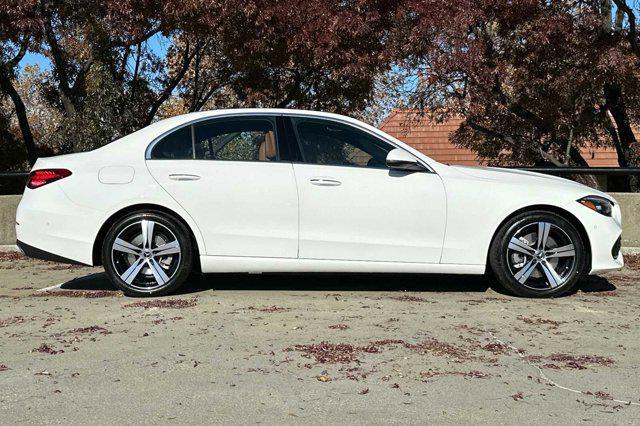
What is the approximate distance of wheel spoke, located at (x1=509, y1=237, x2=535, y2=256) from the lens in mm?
6953

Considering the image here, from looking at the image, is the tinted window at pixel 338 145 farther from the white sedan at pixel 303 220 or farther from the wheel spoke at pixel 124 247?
the wheel spoke at pixel 124 247

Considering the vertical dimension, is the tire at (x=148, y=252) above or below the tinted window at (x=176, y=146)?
below

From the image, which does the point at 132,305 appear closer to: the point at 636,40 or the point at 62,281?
the point at 62,281

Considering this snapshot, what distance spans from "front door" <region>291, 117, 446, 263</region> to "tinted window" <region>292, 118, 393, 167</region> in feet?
0.44

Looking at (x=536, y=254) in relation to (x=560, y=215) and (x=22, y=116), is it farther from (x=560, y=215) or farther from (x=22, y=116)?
(x=22, y=116)

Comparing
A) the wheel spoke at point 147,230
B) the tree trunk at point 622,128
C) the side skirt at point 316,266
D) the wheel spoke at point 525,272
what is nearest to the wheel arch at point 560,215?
the wheel spoke at point 525,272

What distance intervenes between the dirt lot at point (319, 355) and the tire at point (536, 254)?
15 centimetres

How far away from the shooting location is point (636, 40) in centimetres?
1237

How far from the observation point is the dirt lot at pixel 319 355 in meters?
4.11

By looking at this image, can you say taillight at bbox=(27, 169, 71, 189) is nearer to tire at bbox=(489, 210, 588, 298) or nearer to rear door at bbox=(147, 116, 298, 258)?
rear door at bbox=(147, 116, 298, 258)

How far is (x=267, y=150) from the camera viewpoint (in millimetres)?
7094

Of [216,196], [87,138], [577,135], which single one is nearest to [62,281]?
[216,196]

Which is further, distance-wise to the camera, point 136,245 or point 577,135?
point 577,135

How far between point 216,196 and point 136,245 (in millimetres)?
820
